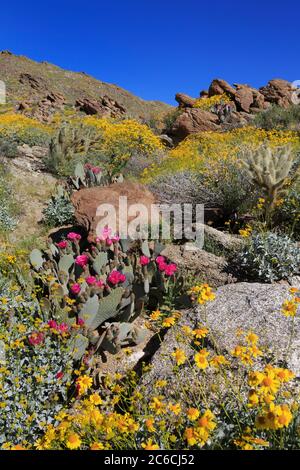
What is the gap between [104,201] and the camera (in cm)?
513

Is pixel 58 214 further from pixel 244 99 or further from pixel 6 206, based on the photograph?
pixel 244 99

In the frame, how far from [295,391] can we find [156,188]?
5315 millimetres

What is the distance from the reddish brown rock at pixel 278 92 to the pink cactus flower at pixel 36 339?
60.8 feet

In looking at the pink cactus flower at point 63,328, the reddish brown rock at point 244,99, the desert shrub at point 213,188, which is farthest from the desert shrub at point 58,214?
the reddish brown rock at point 244,99

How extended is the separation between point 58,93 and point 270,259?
29.1 m

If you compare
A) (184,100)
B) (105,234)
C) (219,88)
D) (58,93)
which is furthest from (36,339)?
(58,93)

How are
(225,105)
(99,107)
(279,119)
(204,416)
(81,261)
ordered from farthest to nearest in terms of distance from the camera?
(99,107)
(225,105)
(279,119)
(81,261)
(204,416)

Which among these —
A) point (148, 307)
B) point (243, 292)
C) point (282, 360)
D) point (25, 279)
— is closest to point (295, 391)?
point (282, 360)

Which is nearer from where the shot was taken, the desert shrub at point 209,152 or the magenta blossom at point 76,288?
the magenta blossom at point 76,288

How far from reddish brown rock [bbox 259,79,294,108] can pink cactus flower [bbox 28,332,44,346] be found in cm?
1852

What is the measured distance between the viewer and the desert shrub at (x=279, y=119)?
14.4 m

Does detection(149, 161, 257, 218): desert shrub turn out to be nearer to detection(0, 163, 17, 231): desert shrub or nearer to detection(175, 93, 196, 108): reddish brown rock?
detection(0, 163, 17, 231): desert shrub

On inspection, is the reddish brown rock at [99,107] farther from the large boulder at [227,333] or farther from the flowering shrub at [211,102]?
the large boulder at [227,333]
